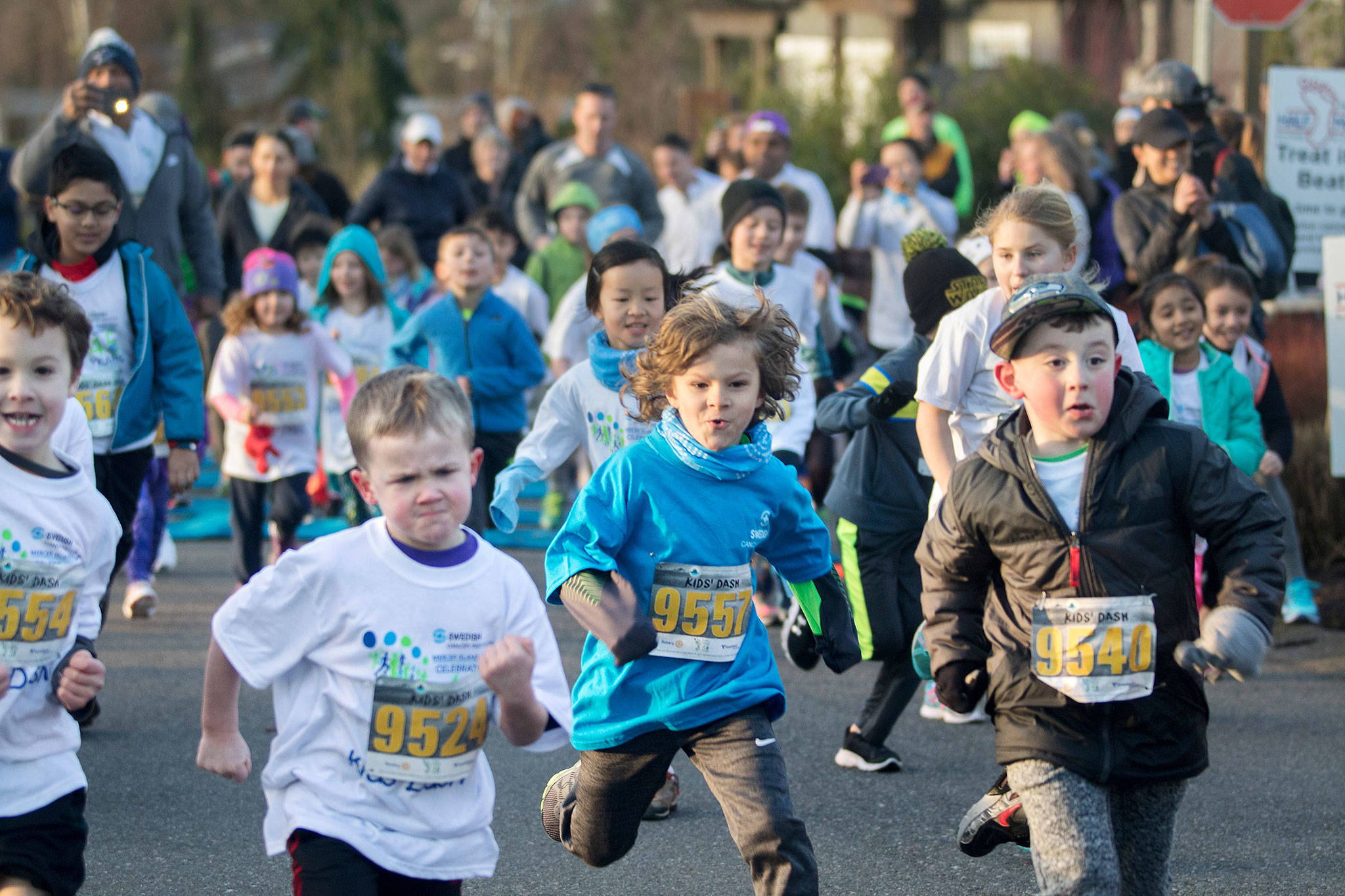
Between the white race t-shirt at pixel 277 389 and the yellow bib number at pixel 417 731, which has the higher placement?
the white race t-shirt at pixel 277 389

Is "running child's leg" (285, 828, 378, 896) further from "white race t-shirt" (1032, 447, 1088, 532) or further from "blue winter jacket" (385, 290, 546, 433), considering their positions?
"blue winter jacket" (385, 290, 546, 433)

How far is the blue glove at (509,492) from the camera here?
13.6 ft

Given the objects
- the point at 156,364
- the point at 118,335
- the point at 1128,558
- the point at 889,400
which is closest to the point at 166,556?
the point at 156,364

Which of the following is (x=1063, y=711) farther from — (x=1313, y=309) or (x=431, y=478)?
(x=1313, y=309)

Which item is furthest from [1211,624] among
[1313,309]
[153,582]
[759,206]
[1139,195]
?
[1313,309]

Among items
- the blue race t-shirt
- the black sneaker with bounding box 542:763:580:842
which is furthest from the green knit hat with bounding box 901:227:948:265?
the black sneaker with bounding box 542:763:580:842

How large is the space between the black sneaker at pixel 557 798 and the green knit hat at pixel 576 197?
6683 millimetres

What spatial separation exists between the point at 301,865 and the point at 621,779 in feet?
3.13

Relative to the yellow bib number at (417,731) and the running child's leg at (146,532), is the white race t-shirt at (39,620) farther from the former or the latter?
the running child's leg at (146,532)

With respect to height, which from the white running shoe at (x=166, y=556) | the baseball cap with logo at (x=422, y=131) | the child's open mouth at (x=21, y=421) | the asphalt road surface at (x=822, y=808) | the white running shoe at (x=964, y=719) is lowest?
the asphalt road surface at (x=822, y=808)

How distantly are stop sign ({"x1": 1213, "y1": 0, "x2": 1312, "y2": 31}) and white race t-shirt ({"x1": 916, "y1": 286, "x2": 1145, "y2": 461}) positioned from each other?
5.57m

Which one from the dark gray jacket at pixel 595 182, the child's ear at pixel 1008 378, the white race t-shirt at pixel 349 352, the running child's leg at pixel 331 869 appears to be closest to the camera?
the running child's leg at pixel 331 869

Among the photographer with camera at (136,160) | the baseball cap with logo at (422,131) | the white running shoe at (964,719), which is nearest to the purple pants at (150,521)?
the photographer with camera at (136,160)

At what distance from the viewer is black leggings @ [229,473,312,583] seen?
742cm
